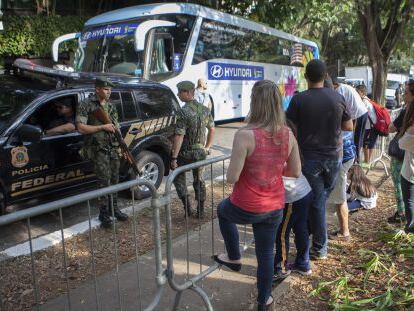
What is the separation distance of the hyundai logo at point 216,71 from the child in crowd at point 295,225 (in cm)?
916

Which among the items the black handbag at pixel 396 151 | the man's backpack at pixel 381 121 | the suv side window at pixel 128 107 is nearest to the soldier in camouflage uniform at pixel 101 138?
the suv side window at pixel 128 107

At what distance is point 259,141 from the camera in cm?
277

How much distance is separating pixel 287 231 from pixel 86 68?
8.72 metres

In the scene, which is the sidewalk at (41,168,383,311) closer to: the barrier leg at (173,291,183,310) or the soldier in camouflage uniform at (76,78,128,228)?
the barrier leg at (173,291,183,310)

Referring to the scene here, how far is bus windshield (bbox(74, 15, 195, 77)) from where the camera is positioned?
34.2 ft

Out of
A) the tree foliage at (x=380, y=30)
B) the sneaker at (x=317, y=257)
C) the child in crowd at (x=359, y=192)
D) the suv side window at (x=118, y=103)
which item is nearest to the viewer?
the sneaker at (x=317, y=257)

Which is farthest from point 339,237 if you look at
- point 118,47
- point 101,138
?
point 118,47

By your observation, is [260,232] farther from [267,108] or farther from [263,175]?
[267,108]

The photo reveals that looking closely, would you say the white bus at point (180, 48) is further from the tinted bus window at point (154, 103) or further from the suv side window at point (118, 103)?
the suv side window at point (118, 103)

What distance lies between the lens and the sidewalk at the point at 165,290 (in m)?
3.49

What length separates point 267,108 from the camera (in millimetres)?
2805

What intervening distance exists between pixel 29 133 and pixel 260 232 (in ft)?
9.32

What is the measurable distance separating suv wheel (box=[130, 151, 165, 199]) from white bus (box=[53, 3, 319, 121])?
3847 millimetres

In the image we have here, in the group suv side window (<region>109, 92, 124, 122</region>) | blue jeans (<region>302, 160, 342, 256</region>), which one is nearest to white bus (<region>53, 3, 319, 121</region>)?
suv side window (<region>109, 92, 124, 122</region>)
